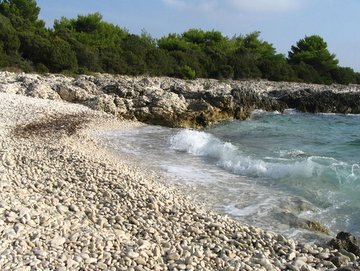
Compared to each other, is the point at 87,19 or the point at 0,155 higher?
the point at 87,19

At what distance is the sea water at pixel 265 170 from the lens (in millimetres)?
9273

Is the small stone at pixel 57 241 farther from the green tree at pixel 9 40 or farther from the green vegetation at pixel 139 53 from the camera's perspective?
the green tree at pixel 9 40

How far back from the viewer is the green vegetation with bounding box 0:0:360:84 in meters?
39.5

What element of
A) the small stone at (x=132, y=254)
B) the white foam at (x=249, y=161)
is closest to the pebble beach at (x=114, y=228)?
the small stone at (x=132, y=254)

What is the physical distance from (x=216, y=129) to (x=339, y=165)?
8947mm

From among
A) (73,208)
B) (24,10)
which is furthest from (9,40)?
(73,208)

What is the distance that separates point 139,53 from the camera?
49812 mm

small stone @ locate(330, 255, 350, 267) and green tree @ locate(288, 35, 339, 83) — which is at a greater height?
green tree @ locate(288, 35, 339, 83)

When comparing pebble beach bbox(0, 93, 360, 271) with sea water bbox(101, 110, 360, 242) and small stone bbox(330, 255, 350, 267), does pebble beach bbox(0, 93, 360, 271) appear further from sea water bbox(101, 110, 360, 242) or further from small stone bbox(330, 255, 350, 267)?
sea water bbox(101, 110, 360, 242)

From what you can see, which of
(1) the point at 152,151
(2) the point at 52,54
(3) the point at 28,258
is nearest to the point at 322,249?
(3) the point at 28,258

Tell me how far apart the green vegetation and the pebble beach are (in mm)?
29156

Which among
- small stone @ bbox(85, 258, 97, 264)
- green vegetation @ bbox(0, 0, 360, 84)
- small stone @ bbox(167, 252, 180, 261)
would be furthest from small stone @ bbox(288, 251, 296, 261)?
green vegetation @ bbox(0, 0, 360, 84)

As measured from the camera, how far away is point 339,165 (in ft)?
46.2

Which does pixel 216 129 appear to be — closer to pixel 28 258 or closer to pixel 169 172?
pixel 169 172
